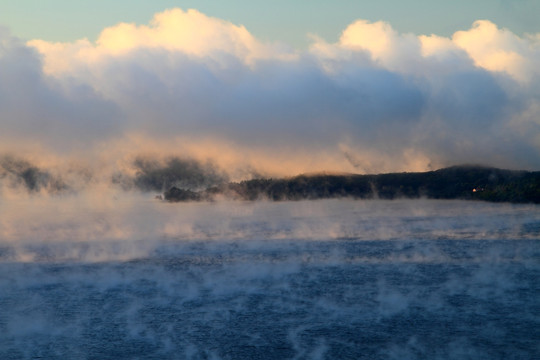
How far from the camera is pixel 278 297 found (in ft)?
51.9

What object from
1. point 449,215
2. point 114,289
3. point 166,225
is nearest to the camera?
point 114,289

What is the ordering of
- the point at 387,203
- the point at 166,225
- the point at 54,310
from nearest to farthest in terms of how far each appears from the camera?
the point at 54,310
the point at 166,225
the point at 387,203

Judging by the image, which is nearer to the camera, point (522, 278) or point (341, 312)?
point (341, 312)

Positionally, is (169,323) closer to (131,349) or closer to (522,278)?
(131,349)

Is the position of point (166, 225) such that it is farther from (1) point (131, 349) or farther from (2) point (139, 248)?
(1) point (131, 349)

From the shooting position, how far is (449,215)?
1433 inches

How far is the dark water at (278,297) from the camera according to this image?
12.1m

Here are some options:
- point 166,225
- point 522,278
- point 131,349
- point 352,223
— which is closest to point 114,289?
point 131,349

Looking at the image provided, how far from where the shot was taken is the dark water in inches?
476

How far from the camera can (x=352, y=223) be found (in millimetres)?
33406

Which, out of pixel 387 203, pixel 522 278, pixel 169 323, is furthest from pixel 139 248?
pixel 387 203

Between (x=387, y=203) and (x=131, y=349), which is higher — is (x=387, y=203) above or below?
above

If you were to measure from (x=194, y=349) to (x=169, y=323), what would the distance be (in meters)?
1.86

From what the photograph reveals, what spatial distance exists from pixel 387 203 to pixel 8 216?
1102 inches
